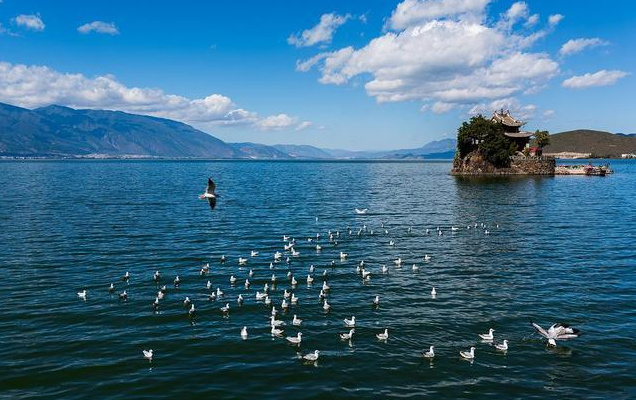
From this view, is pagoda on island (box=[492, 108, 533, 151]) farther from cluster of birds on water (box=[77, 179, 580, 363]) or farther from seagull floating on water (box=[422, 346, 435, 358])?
seagull floating on water (box=[422, 346, 435, 358])

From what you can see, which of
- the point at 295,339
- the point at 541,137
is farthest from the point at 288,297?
the point at 541,137

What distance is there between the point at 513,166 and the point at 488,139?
44.3 ft

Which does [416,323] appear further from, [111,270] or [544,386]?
[111,270]

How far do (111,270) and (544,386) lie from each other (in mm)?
29378

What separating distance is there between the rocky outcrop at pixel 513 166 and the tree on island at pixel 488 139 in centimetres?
144

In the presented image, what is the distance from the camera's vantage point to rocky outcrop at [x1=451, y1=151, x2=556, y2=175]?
14250 centimetres

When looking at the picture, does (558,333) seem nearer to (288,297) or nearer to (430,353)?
(430,353)

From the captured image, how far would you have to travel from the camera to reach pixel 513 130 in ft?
513

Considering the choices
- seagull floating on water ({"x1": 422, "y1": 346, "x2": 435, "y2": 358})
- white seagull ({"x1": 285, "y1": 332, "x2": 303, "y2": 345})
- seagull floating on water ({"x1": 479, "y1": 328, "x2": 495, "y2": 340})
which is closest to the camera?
seagull floating on water ({"x1": 422, "y1": 346, "x2": 435, "y2": 358})

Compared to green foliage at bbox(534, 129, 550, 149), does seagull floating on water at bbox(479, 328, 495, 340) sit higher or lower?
lower

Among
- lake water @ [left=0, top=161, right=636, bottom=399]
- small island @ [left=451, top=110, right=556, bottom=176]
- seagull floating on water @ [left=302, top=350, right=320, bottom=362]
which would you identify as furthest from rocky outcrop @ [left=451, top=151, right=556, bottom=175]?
seagull floating on water @ [left=302, top=350, right=320, bottom=362]

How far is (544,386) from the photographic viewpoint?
757 inches

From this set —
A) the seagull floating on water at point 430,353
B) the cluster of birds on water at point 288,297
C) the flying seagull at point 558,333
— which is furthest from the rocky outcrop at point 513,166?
the seagull floating on water at point 430,353

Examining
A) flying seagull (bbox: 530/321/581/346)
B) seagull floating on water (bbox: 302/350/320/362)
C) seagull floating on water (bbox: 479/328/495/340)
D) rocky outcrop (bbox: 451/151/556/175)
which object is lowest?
seagull floating on water (bbox: 302/350/320/362)
